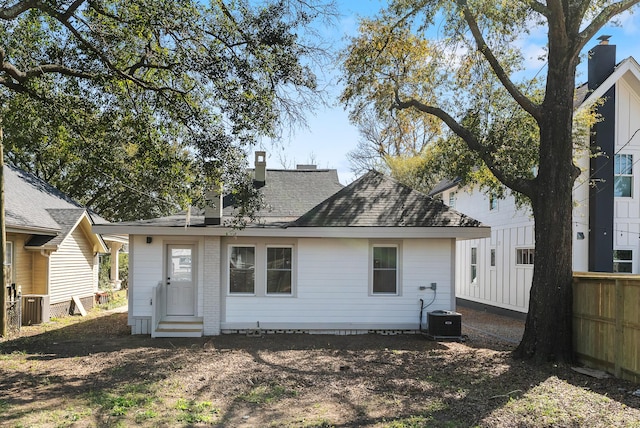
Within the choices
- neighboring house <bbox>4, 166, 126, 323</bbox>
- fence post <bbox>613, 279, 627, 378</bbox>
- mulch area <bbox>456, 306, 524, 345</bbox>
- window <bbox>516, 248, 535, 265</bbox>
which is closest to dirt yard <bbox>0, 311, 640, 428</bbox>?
fence post <bbox>613, 279, 627, 378</bbox>

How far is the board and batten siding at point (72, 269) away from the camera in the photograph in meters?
16.6

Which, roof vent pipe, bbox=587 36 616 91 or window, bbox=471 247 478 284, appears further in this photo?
window, bbox=471 247 478 284

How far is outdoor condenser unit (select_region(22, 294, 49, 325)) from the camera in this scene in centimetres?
1485

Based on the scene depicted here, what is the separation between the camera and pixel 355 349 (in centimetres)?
1109

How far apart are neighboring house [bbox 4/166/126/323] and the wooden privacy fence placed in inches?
541

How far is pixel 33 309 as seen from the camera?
1496 cm

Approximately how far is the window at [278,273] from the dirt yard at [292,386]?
1.49 m

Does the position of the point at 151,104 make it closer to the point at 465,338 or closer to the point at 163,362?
the point at 163,362

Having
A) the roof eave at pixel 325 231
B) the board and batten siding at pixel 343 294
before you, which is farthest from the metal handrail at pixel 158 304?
the board and batten siding at pixel 343 294

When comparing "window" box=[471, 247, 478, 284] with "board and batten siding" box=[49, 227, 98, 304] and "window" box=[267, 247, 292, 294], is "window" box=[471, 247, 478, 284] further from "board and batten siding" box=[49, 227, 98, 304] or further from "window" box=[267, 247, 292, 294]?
"board and batten siding" box=[49, 227, 98, 304]

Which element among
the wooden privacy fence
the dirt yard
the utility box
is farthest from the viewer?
the utility box

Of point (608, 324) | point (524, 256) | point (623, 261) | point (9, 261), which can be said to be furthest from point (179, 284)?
point (623, 261)

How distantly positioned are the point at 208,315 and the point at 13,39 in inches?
294

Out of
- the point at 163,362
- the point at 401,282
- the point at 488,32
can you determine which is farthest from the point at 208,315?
the point at 488,32
